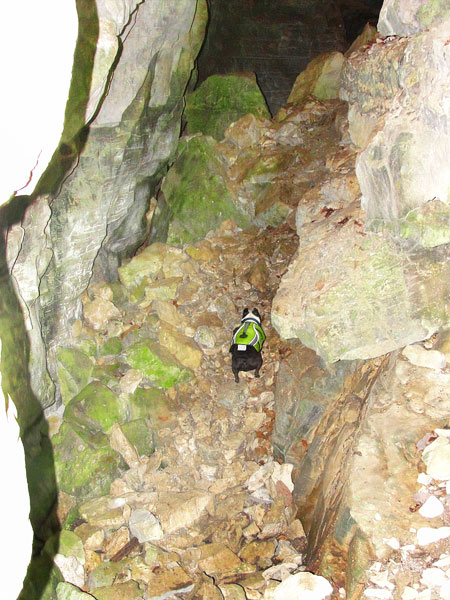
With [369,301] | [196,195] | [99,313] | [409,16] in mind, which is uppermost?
[409,16]

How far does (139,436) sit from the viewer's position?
6.18 metres

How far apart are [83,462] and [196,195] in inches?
205

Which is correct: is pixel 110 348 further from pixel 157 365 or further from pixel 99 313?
pixel 157 365

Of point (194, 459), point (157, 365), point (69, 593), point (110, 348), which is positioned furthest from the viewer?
point (110, 348)

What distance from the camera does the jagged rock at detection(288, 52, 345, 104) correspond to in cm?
958

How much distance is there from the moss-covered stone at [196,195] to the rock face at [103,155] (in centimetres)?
79

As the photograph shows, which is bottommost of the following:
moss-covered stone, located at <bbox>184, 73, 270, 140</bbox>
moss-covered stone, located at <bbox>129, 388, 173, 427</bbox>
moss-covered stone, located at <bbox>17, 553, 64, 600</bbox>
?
moss-covered stone, located at <bbox>17, 553, 64, 600</bbox>

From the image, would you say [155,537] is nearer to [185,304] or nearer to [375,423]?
[375,423]

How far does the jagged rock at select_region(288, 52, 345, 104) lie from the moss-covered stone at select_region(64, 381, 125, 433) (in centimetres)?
735

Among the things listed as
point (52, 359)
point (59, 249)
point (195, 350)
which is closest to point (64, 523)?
point (52, 359)

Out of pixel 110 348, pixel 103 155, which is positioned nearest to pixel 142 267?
pixel 110 348

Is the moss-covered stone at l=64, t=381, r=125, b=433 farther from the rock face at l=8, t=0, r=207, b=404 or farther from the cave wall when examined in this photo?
the cave wall

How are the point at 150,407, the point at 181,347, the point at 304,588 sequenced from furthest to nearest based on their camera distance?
the point at 181,347, the point at 150,407, the point at 304,588

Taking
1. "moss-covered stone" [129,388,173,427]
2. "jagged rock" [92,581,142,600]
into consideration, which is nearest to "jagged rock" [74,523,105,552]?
"jagged rock" [92,581,142,600]
